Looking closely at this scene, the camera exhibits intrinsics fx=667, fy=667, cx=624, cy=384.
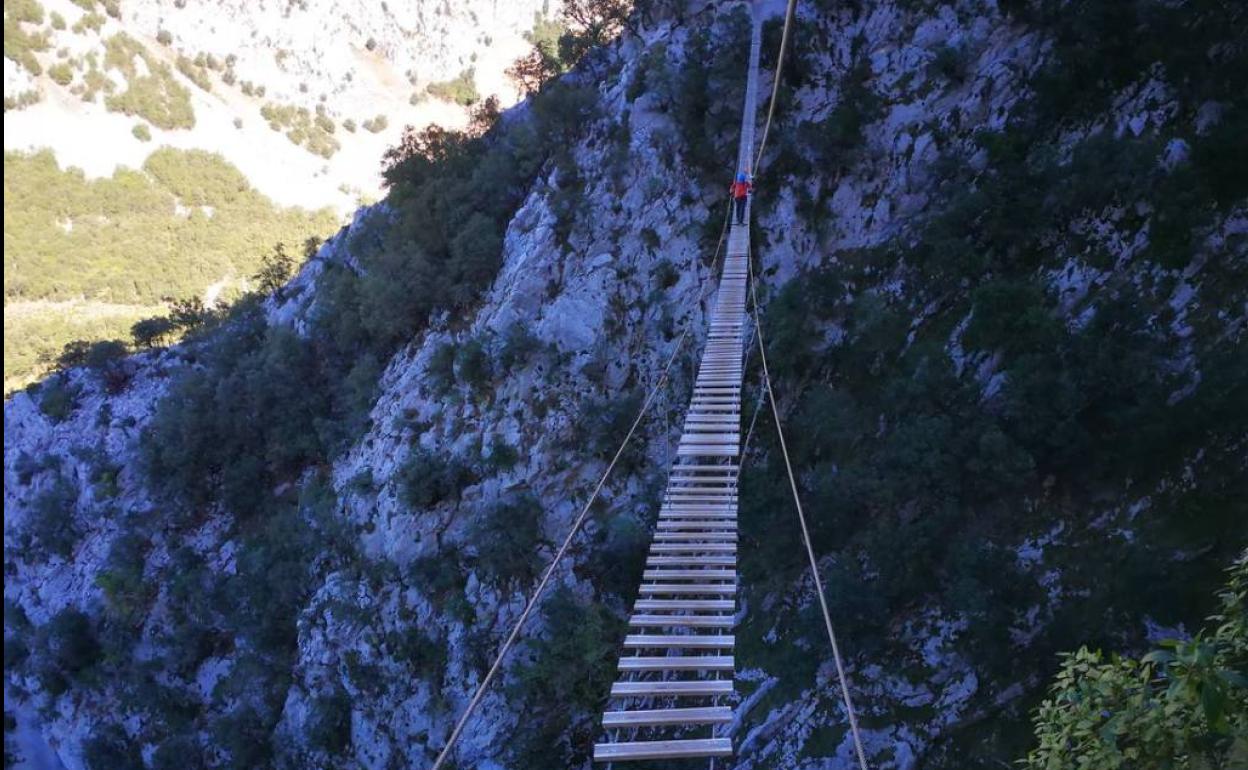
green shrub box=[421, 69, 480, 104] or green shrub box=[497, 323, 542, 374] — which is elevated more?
green shrub box=[421, 69, 480, 104]

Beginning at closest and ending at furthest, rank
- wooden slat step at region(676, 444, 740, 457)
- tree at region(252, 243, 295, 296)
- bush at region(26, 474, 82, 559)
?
1. wooden slat step at region(676, 444, 740, 457)
2. bush at region(26, 474, 82, 559)
3. tree at region(252, 243, 295, 296)

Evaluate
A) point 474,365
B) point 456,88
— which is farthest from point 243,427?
point 456,88

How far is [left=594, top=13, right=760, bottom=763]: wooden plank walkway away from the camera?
631 centimetres

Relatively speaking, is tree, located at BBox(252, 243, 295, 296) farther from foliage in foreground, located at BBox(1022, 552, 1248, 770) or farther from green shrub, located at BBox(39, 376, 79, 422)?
foliage in foreground, located at BBox(1022, 552, 1248, 770)

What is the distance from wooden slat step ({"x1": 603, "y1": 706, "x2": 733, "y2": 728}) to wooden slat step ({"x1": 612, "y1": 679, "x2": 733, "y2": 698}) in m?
0.22

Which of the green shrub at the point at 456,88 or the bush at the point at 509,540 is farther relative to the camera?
the green shrub at the point at 456,88

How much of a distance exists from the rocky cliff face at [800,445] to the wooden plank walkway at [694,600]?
144 cm

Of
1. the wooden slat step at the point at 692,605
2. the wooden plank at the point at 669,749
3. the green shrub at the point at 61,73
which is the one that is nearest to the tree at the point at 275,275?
the wooden slat step at the point at 692,605

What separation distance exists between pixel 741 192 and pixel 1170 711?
57.2 feet

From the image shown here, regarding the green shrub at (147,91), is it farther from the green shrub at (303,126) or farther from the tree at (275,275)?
the tree at (275,275)

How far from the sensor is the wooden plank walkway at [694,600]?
6.31m

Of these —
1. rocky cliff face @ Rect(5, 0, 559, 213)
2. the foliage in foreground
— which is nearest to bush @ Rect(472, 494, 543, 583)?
the foliage in foreground

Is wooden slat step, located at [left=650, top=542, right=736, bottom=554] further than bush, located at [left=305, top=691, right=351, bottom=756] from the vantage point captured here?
No

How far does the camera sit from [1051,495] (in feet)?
33.3
